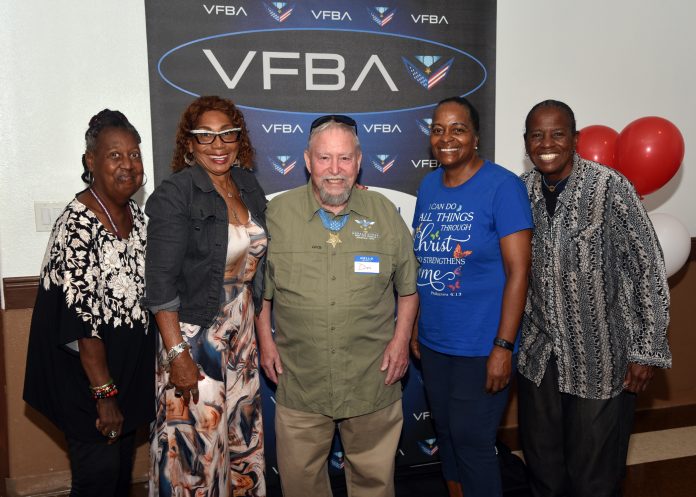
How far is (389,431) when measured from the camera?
84.4 inches

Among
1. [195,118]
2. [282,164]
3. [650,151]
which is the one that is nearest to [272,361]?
[195,118]

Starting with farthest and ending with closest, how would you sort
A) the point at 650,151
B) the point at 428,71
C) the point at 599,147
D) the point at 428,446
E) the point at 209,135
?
the point at 428,446
the point at 428,71
the point at 599,147
the point at 650,151
the point at 209,135

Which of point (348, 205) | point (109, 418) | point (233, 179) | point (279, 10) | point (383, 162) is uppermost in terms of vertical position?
point (279, 10)

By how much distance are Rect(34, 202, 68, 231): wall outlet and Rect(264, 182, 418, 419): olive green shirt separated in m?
1.21

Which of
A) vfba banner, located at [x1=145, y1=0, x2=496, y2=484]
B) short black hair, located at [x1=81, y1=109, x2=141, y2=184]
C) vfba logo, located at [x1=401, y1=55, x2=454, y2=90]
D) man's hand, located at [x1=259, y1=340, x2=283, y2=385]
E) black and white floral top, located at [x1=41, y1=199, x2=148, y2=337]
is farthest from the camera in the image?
vfba logo, located at [x1=401, y1=55, x2=454, y2=90]

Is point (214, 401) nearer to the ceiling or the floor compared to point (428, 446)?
nearer to the ceiling

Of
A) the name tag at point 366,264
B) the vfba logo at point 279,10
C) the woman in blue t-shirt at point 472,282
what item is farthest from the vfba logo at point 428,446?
the vfba logo at point 279,10

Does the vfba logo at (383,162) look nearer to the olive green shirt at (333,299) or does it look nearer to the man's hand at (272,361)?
the olive green shirt at (333,299)

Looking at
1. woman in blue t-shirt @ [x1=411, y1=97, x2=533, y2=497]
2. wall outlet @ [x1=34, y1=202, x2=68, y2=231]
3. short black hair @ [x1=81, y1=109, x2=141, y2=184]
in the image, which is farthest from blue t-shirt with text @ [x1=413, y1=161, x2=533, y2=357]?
wall outlet @ [x1=34, y1=202, x2=68, y2=231]

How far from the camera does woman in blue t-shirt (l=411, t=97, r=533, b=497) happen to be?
2.01 meters

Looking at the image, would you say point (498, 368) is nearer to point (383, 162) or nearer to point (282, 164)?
point (383, 162)

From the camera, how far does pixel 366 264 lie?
201 cm

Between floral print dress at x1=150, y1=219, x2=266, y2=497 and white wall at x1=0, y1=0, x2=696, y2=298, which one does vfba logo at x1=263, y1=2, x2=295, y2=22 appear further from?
floral print dress at x1=150, y1=219, x2=266, y2=497

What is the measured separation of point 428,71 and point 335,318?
1.63 meters
